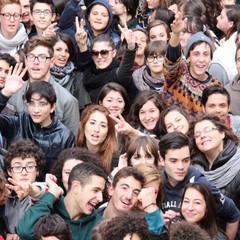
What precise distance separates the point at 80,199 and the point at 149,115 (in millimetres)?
1931

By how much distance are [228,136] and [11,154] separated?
5.83 feet

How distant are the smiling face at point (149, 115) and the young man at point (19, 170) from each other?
49.4 inches

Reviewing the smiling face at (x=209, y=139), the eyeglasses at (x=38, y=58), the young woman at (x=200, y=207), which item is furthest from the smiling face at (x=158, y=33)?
the young woman at (x=200, y=207)

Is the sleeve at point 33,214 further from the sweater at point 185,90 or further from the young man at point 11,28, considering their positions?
the young man at point 11,28

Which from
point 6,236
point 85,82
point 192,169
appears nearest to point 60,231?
point 6,236

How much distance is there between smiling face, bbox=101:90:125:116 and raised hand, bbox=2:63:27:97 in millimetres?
814

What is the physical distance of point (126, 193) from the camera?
784cm

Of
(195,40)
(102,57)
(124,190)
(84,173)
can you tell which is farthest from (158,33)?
(84,173)

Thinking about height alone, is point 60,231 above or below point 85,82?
below

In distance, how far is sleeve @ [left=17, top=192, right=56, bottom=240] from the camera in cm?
740

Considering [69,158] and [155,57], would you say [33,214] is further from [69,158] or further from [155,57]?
[155,57]

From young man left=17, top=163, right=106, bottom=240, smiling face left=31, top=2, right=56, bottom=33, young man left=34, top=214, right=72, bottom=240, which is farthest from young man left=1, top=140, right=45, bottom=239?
smiling face left=31, top=2, right=56, bottom=33

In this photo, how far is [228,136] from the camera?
28.7 ft

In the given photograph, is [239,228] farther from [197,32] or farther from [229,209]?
[197,32]
